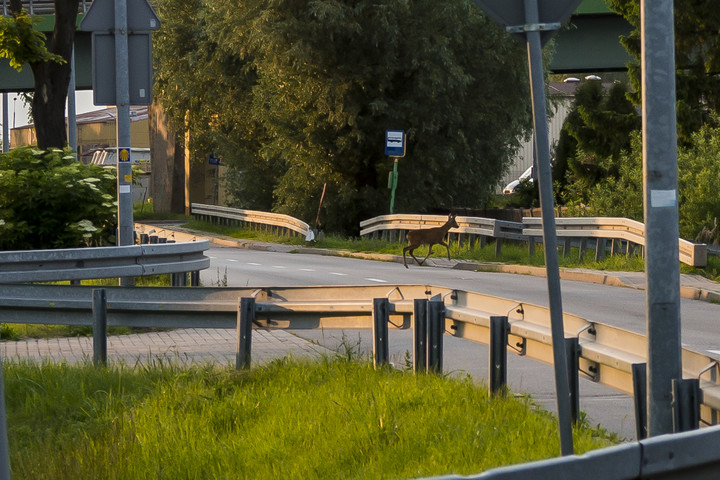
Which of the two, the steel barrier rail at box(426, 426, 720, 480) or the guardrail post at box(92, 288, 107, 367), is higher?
the steel barrier rail at box(426, 426, 720, 480)

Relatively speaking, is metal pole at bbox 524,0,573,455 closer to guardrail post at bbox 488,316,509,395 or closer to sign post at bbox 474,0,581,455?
sign post at bbox 474,0,581,455

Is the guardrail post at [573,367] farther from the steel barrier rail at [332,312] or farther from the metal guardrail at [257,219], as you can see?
the metal guardrail at [257,219]

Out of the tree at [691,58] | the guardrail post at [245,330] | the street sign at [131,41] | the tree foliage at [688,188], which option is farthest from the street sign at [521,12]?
the tree at [691,58]

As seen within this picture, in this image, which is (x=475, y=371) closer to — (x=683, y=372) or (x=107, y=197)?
(x=683, y=372)

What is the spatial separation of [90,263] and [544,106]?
8.44m

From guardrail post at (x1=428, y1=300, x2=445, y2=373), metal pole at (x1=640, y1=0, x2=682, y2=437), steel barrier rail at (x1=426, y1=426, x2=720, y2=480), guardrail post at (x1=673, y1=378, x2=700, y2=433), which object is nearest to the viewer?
steel barrier rail at (x1=426, y1=426, x2=720, y2=480)

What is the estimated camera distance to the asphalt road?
8852mm

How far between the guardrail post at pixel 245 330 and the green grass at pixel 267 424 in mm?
175

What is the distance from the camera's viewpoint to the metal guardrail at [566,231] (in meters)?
18.9

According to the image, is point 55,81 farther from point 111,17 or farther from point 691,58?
point 691,58

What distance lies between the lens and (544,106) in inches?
208

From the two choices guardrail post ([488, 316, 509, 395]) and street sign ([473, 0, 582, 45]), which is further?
guardrail post ([488, 316, 509, 395])

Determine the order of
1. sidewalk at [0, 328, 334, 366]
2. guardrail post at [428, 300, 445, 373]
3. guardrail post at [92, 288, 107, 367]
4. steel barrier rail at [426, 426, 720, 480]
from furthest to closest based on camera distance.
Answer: sidewalk at [0, 328, 334, 366] < guardrail post at [92, 288, 107, 367] < guardrail post at [428, 300, 445, 373] < steel barrier rail at [426, 426, 720, 480]

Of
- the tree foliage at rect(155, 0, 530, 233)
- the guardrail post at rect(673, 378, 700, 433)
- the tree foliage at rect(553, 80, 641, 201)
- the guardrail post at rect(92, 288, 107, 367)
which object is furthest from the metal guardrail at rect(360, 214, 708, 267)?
the guardrail post at rect(673, 378, 700, 433)
